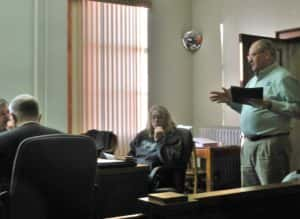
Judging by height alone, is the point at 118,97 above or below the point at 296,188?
above

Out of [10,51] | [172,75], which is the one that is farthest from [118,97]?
[10,51]

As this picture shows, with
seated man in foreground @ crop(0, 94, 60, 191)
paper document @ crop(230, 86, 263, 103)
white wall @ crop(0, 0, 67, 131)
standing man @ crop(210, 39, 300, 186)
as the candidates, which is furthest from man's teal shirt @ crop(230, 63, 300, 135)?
white wall @ crop(0, 0, 67, 131)

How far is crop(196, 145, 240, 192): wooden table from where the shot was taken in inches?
223

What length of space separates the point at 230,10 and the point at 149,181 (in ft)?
10.0

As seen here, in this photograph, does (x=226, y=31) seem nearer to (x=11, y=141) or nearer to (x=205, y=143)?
(x=205, y=143)

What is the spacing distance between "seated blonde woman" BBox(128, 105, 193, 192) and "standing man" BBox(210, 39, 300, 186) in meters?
0.85

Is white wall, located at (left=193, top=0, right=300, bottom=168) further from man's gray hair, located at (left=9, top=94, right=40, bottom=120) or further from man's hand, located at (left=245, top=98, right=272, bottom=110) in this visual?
man's gray hair, located at (left=9, top=94, right=40, bottom=120)

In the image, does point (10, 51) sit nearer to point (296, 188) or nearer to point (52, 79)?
point (52, 79)

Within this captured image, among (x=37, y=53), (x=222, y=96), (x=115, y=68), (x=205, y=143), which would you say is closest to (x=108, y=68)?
(x=115, y=68)

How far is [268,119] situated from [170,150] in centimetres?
118

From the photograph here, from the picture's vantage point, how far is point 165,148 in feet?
14.6

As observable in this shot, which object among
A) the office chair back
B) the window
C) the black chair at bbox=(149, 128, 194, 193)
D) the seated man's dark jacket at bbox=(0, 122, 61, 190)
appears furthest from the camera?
the window

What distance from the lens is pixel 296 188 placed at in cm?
246

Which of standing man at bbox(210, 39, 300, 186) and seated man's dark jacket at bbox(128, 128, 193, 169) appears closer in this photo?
standing man at bbox(210, 39, 300, 186)
